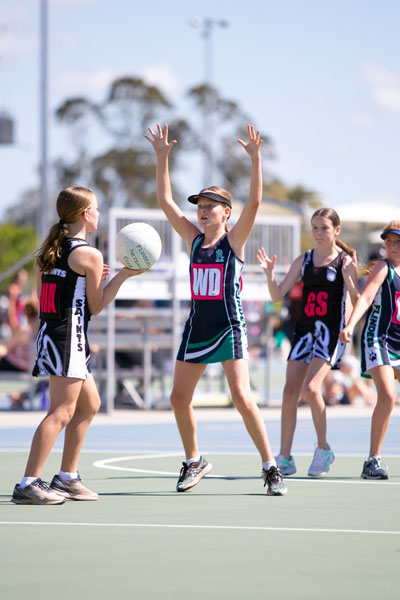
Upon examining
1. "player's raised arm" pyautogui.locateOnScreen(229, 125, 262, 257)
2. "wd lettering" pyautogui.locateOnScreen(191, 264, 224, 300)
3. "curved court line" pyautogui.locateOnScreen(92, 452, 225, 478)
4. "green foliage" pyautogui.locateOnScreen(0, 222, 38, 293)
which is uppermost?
"green foliage" pyautogui.locateOnScreen(0, 222, 38, 293)

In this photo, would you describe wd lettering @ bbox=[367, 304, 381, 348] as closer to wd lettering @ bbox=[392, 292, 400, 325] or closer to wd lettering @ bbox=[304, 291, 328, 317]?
wd lettering @ bbox=[392, 292, 400, 325]

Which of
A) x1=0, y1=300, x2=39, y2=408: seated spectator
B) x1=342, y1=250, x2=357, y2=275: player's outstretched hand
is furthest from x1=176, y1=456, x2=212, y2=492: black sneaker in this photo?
x1=0, y1=300, x2=39, y2=408: seated spectator

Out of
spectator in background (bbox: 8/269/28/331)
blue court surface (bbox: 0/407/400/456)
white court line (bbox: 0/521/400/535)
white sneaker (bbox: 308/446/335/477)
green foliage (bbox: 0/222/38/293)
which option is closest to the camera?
white court line (bbox: 0/521/400/535)

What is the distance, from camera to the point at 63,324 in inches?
295

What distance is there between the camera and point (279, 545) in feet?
19.6

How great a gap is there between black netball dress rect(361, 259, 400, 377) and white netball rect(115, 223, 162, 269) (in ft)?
7.04

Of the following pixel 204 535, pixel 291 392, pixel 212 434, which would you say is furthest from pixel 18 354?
pixel 204 535

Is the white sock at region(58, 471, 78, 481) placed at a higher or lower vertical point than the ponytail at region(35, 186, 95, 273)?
lower

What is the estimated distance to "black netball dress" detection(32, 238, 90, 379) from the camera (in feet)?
24.5

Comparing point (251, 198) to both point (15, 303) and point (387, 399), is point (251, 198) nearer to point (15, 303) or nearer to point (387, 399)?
point (387, 399)

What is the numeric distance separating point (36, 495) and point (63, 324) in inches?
42.1

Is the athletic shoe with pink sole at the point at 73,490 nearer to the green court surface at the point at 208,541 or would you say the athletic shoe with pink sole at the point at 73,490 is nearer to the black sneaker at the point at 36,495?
the green court surface at the point at 208,541

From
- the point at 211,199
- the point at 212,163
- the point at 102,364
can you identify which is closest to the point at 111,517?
the point at 211,199

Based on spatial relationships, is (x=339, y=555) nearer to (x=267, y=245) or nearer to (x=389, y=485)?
(x=389, y=485)
